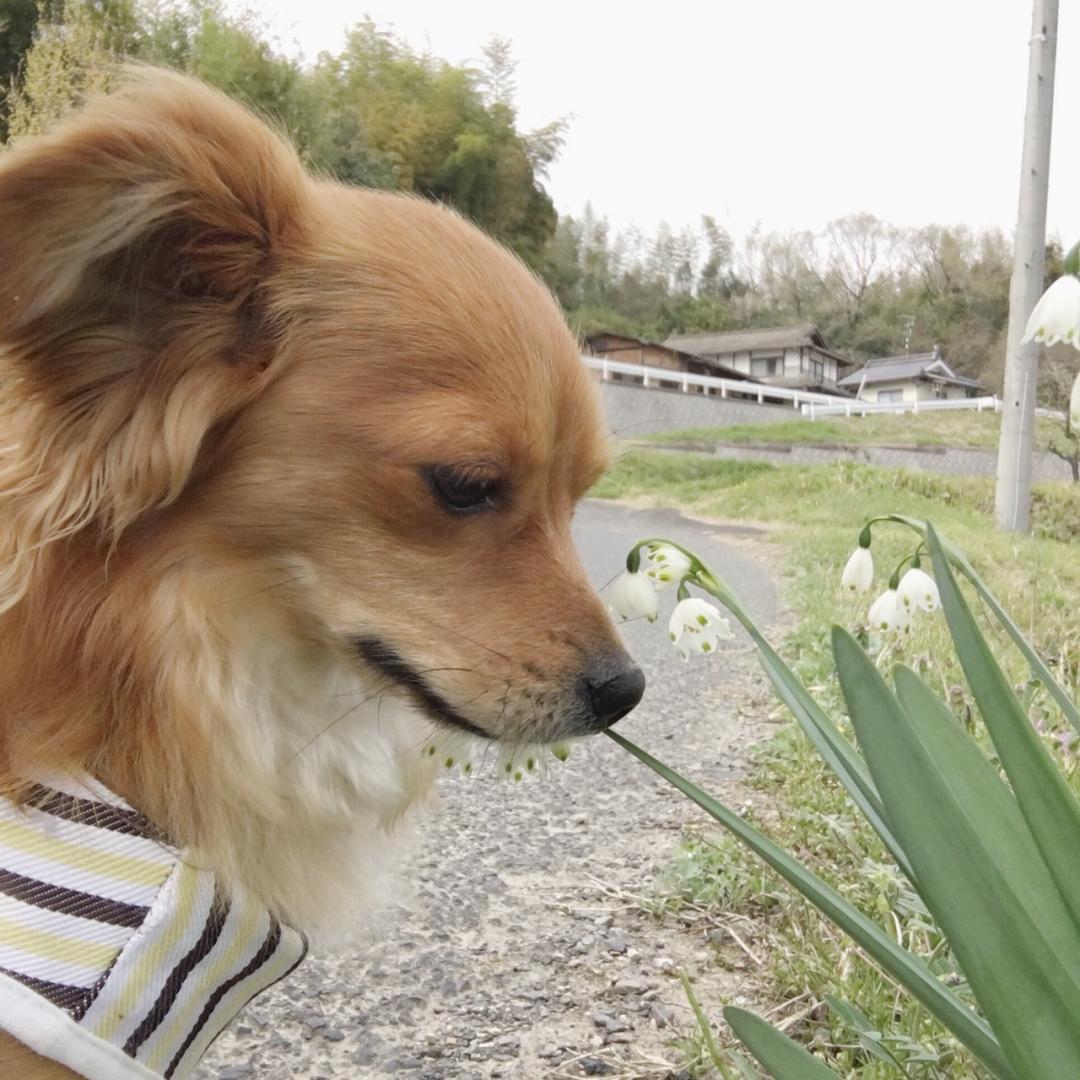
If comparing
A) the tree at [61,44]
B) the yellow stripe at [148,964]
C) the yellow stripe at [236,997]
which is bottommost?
the yellow stripe at [236,997]

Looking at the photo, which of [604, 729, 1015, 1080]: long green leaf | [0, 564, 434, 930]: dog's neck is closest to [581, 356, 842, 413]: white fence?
[0, 564, 434, 930]: dog's neck

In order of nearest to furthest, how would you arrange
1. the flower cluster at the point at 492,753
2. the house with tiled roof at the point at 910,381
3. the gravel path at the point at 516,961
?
the flower cluster at the point at 492,753 → the gravel path at the point at 516,961 → the house with tiled roof at the point at 910,381

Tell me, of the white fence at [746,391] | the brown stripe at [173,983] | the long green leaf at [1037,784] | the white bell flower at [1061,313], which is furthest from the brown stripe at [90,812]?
the white fence at [746,391]

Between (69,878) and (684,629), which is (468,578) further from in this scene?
(69,878)

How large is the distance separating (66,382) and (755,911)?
1564 millimetres

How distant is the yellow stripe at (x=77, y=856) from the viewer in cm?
94

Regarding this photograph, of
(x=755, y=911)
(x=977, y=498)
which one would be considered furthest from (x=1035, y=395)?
(x=755, y=911)

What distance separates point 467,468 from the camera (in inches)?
42.4

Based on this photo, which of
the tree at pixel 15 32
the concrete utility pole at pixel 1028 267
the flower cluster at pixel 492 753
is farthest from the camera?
the tree at pixel 15 32

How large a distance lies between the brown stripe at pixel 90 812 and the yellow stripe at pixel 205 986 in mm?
139

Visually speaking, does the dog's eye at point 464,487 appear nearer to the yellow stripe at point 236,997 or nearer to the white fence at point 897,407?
the yellow stripe at point 236,997

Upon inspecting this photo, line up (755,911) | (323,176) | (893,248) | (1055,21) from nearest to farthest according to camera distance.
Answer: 1. (323,176)
2. (755,911)
3. (1055,21)
4. (893,248)

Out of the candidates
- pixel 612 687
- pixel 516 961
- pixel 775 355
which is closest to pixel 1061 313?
pixel 612 687

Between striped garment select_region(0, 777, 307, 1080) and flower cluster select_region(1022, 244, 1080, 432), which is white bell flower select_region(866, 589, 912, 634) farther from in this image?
striped garment select_region(0, 777, 307, 1080)
